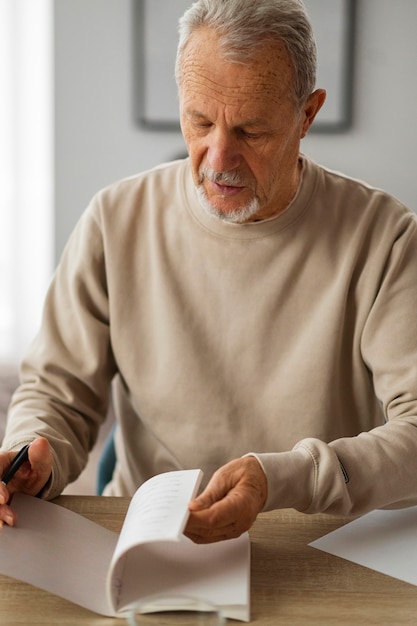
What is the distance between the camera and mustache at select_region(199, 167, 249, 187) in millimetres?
1518

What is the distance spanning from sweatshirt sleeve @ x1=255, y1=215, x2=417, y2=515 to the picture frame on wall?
2256 millimetres

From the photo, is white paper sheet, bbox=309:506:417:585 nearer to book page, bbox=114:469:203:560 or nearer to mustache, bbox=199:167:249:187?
book page, bbox=114:469:203:560

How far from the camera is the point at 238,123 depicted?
4.84 ft

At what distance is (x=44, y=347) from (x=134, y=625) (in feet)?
2.72

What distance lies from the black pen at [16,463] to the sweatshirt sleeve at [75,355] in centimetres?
20

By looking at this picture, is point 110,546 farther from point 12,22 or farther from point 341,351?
point 12,22

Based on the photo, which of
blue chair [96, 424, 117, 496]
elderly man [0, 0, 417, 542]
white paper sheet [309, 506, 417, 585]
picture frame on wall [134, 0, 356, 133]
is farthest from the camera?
picture frame on wall [134, 0, 356, 133]

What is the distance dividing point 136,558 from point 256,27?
32.3 inches

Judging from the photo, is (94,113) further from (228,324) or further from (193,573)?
(193,573)

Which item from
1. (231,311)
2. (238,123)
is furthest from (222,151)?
(231,311)

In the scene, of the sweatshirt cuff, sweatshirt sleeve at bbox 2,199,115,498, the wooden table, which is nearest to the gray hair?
sweatshirt sleeve at bbox 2,199,115,498

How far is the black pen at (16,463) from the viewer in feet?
4.40

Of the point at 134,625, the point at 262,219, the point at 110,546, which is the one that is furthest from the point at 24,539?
the point at 262,219

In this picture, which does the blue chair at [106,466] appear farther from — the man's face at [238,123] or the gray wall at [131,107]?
the gray wall at [131,107]
